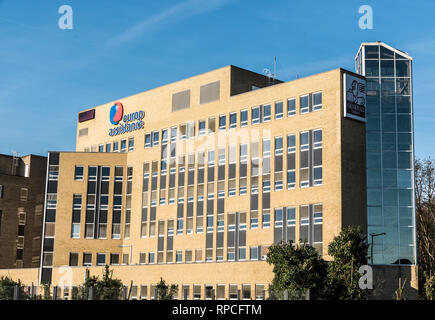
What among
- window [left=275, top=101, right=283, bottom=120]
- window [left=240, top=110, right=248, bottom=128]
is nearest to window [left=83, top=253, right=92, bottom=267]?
window [left=240, top=110, right=248, bottom=128]

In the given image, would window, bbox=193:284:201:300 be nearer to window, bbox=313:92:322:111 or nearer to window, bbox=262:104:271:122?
window, bbox=262:104:271:122

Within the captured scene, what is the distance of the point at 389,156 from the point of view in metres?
63.3

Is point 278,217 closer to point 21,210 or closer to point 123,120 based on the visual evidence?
point 123,120

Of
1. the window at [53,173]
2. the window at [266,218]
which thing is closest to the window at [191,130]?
the window at [266,218]

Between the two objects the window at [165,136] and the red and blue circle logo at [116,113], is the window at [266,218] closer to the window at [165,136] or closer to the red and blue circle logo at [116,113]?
the window at [165,136]

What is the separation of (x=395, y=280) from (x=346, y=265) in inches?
444

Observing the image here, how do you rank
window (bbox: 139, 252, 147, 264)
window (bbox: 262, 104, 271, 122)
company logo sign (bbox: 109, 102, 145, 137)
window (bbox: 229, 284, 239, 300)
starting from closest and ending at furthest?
window (bbox: 229, 284, 239, 300), window (bbox: 262, 104, 271, 122), window (bbox: 139, 252, 147, 264), company logo sign (bbox: 109, 102, 145, 137)

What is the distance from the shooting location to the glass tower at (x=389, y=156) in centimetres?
6191

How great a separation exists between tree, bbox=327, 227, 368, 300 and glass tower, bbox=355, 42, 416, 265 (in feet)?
31.8

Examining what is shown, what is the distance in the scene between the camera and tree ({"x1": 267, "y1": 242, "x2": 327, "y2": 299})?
156 ft

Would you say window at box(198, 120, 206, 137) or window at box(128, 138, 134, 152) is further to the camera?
window at box(128, 138, 134, 152)

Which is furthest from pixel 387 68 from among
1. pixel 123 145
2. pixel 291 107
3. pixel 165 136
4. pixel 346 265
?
pixel 123 145
